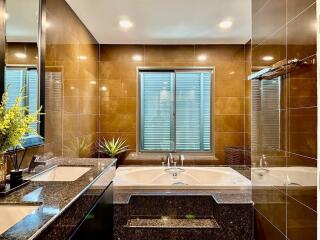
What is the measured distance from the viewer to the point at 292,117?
5.91ft

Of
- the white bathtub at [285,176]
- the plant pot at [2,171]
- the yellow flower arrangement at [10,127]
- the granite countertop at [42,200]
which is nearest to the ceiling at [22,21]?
the yellow flower arrangement at [10,127]

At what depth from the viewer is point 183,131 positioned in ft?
13.9

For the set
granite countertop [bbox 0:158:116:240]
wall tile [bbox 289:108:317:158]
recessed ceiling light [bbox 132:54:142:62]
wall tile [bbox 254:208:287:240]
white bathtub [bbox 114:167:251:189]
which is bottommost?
wall tile [bbox 254:208:287:240]

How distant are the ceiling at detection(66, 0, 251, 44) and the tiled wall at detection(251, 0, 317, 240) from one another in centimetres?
68

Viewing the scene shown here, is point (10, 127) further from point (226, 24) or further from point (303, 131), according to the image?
point (226, 24)

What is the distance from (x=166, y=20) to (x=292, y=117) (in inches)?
78.4

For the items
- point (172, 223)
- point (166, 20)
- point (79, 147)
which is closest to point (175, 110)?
point (166, 20)

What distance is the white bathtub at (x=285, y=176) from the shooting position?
157 cm

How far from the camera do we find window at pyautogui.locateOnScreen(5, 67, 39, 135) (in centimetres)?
169

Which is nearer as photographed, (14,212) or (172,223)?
(14,212)

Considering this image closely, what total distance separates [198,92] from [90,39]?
178 cm

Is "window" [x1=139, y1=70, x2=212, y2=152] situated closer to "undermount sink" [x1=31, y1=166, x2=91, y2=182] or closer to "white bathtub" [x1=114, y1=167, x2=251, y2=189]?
"white bathtub" [x1=114, y1=167, x2=251, y2=189]

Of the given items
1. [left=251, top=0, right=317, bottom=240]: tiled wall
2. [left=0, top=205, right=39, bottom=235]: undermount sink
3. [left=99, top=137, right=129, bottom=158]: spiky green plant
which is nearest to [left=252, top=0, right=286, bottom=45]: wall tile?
[left=251, top=0, right=317, bottom=240]: tiled wall

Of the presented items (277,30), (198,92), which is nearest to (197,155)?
(198,92)
